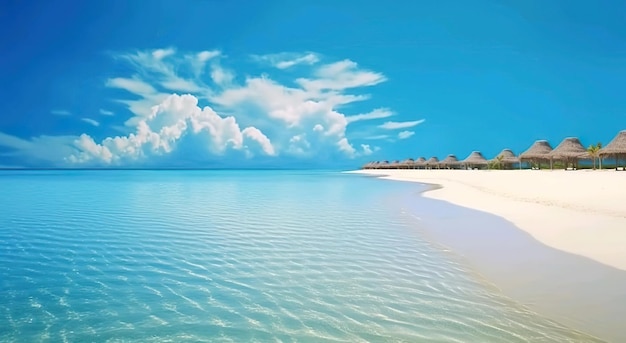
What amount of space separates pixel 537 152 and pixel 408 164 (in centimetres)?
3380

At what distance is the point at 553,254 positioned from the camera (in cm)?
659

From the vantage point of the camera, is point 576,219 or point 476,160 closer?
point 576,219

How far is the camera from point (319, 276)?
565 cm

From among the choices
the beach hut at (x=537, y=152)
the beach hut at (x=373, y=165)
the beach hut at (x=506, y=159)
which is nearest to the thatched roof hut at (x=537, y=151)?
the beach hut at (x=537, y=152)

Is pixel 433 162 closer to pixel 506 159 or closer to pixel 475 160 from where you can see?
pixel 475 160

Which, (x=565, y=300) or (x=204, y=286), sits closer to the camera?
(x=565, y=300)

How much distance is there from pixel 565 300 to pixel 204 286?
13.6 feet

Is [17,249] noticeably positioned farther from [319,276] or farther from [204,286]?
[319,276]

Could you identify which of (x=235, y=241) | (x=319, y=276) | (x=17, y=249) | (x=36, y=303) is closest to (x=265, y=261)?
(x=319, y=276)

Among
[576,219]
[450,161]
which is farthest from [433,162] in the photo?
[576,219]

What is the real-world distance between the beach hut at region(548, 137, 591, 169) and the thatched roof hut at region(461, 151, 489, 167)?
15157 mm

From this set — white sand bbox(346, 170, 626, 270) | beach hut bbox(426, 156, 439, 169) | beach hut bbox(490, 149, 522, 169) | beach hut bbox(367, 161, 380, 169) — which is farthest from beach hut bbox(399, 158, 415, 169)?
white sand bbox(346, 170, 626, 270)

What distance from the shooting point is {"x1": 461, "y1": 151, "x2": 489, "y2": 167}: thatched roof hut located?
62372 mm

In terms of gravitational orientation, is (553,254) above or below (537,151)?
below
